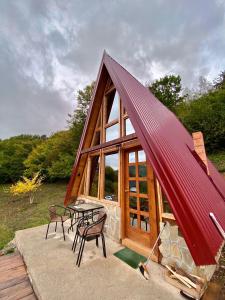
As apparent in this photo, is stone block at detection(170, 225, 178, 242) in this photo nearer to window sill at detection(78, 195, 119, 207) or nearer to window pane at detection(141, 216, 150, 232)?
window pane at detection(141, 216, 150, 232)

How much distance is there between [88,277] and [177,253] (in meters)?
1.46

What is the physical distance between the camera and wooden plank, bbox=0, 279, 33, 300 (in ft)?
7.40

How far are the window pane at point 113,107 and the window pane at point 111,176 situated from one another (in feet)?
4.00

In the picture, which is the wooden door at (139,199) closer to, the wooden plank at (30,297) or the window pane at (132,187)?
the window pane at (132,187)

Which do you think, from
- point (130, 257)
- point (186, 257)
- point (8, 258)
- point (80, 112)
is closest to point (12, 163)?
point (80, 112)

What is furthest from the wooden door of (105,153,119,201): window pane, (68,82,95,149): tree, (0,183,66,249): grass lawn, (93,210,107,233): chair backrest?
(68,82,95,149): tree

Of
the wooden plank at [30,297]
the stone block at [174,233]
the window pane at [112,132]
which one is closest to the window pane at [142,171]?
the stone block at [174,233]

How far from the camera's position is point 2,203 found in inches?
402

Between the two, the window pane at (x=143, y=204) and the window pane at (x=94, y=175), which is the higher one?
the window pane at (x=94, y=175)

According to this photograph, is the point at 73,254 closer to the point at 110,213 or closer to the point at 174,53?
the point at 110,213

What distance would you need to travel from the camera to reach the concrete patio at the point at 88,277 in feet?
6.92

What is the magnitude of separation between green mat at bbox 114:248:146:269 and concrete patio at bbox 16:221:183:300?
0.35 ft

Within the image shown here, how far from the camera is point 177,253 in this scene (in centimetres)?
252

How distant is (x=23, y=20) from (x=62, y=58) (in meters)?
4.20
